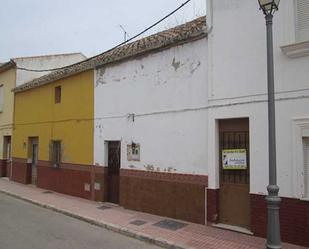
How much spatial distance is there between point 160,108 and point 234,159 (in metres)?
2.70

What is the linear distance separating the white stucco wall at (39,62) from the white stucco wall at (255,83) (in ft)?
46.5

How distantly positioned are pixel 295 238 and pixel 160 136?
14.1ft

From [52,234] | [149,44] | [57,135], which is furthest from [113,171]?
[149,44]

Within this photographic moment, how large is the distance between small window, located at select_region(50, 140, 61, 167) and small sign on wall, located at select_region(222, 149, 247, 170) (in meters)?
8.52

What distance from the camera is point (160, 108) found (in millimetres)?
9969

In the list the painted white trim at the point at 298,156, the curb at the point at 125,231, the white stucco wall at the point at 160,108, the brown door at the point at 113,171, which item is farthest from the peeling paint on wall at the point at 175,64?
the curb at the point at 125,231

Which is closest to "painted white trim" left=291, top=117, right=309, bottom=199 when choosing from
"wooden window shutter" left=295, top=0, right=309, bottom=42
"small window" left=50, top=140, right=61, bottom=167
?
"wooden window shutter" left=295, top=0, right=309, bottom=42

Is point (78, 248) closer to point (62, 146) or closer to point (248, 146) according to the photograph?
point (248, 146)

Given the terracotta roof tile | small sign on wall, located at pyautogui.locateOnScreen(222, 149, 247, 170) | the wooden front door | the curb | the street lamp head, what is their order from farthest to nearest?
1. the wooden front door
2. the terracotta roof tile
3. small sign on wall, located at pyautogui.locateOnScreen(222, 149, 247, 170)
4. the curb
5. the street lamp head

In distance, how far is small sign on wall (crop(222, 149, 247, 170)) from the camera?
8.04 m

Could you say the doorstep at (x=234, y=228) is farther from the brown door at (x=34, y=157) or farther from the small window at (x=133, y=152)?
the brown door at (x=34, y=157)

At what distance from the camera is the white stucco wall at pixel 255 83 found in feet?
23.1

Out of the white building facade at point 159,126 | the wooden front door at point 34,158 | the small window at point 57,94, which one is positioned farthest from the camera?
the wooden front door at point 34,158

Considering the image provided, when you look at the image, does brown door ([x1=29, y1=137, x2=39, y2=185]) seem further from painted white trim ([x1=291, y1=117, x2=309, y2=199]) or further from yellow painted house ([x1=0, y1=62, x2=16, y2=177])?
painted white trim ([x1=291, y1=117, x2=309, y2=199])
